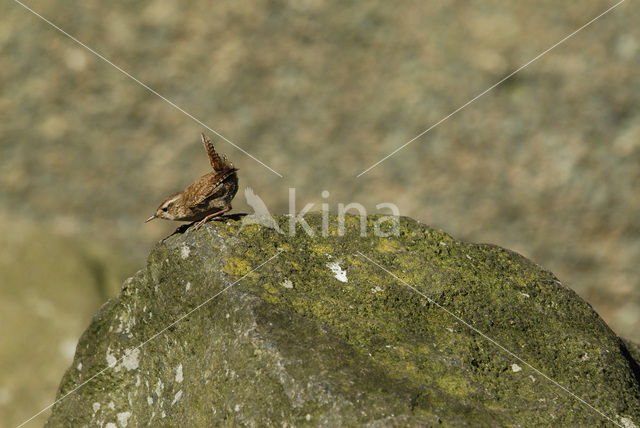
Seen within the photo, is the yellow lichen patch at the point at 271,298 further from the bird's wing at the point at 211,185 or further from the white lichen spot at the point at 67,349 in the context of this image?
the white lichen spot at the point at 67,349

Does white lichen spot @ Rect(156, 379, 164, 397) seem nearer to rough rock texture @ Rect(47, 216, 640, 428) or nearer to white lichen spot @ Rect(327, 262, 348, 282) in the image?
rough rock texture @ Rect(47, 216, 640, 428)

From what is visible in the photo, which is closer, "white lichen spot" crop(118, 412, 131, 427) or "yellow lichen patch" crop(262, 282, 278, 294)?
"yellow lichen patch" crop(262, 282, 278, 294)

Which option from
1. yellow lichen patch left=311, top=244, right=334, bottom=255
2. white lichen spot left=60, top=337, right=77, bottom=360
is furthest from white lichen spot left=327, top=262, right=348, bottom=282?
white lichen spot left=60, top=337, right=77, bottom=360

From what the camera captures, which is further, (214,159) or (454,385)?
(214,159)

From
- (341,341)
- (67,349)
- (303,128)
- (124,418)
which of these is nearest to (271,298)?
(341,341)

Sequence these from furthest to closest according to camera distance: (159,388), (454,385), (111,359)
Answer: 1. (111,359)
2. (159,388)
3. (454,385)

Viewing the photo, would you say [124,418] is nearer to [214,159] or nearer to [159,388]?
[159,388]

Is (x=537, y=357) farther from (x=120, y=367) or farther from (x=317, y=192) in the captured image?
(x=317, y=192)
